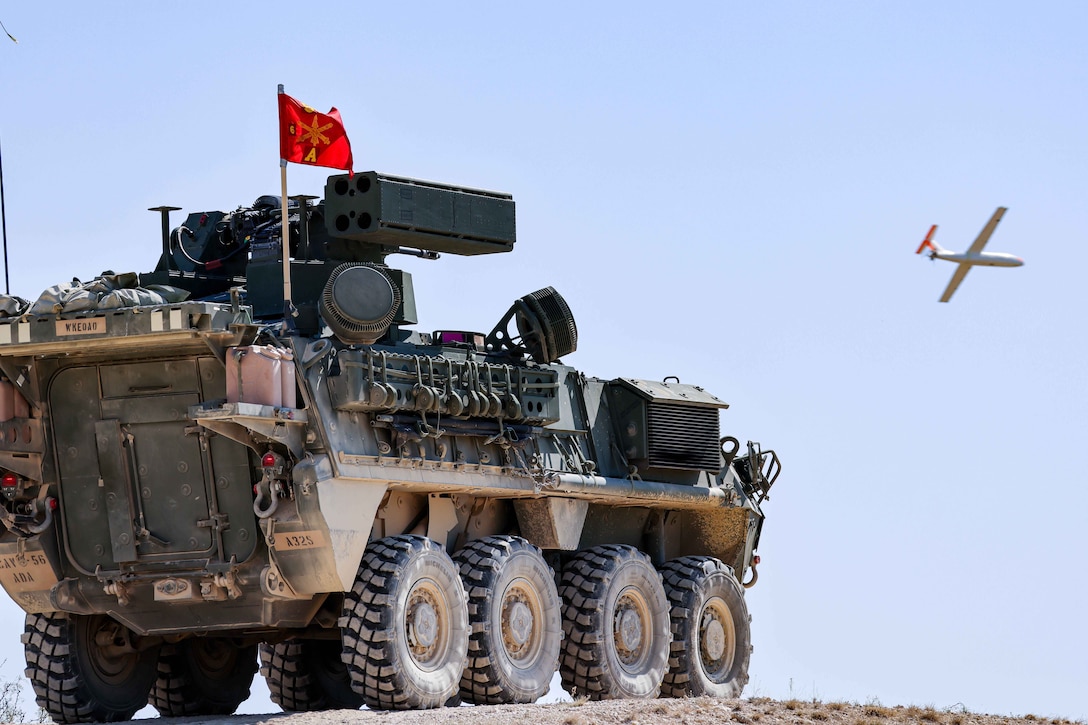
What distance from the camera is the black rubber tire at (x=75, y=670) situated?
2172 cm

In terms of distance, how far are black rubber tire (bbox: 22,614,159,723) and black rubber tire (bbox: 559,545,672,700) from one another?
475 cm

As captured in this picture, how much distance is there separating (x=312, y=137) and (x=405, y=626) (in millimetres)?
4823

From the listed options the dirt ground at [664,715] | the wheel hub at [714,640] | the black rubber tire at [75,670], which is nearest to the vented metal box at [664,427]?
the wheel hub at [714,640]

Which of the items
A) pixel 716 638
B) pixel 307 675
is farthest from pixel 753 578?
pixel 307 675

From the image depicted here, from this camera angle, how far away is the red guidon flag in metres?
21.5

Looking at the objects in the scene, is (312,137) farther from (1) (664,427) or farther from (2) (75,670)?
(1) (664,427)

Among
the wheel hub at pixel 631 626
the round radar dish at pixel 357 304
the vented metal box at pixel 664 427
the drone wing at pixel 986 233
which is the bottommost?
the wheel hub at pixel 631 626

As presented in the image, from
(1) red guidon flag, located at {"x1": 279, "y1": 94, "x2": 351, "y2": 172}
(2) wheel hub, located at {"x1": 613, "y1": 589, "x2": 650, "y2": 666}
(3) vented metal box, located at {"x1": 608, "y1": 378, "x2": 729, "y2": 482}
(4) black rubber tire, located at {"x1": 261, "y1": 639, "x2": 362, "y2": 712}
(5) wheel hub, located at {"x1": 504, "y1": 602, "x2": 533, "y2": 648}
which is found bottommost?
(4) black rubber tire, located at {"x1": 261, "y1": 639, "x2": 362, "y2": 712}

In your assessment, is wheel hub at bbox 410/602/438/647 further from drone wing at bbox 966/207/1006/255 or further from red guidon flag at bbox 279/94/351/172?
drone wing at bbox 966/207/1006/255

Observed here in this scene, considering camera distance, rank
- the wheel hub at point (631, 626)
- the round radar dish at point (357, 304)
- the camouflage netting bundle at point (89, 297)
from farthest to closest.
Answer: the wheel hub at point (631, 626) < the round radar dish at point (357, 304) < the camouflage netting bundle at point (89, 297)

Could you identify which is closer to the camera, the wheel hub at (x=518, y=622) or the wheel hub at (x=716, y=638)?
the wheel hub at (x=518, y=622)

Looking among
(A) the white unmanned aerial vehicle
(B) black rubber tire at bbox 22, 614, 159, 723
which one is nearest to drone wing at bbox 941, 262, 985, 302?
(A) the white unmanned aerial vehicle

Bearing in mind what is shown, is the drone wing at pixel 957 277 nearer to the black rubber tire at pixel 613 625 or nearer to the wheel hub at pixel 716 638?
the black rubber tire at pixel 613 625

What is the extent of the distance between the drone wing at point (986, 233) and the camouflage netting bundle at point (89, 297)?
8.21 meters
